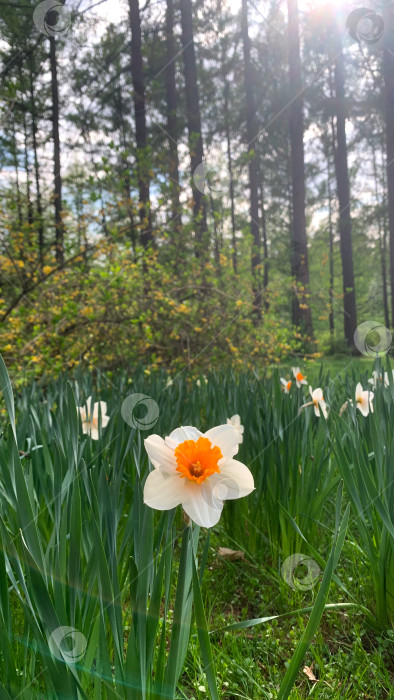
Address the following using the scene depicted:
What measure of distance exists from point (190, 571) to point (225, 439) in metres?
0.18

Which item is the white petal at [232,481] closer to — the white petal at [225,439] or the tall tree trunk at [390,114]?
the white petal at [225,439]

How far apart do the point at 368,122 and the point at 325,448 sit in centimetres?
1292

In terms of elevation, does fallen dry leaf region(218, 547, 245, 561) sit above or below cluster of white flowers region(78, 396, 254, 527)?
below

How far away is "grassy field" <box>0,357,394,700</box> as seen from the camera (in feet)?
1.81

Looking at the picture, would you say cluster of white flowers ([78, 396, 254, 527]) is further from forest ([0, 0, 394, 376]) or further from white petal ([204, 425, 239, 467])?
forest ([0, 0, 394, 376])

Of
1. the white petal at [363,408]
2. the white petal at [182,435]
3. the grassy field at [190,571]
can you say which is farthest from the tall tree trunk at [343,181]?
the white petal at [182,435]

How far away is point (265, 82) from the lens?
11242mm

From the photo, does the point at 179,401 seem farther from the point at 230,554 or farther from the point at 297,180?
the point at 297,180

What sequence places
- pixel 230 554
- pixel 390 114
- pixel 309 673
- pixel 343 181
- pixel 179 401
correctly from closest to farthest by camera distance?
1. pixel 309 673
2. pixel 230 554
3. pixel 179 401
4. pixel 390 114
5. pixel 343 181

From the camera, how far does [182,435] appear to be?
591 millimetres

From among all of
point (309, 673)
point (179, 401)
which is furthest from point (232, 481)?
point (179, 401)

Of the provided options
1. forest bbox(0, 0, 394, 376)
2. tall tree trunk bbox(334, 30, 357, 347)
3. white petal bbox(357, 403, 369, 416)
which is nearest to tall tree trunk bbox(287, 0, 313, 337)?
forest bbox(0, 0, 394, 376)

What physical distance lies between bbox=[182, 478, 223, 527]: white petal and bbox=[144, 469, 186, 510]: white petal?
1cm

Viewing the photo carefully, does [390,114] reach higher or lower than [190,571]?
higher
